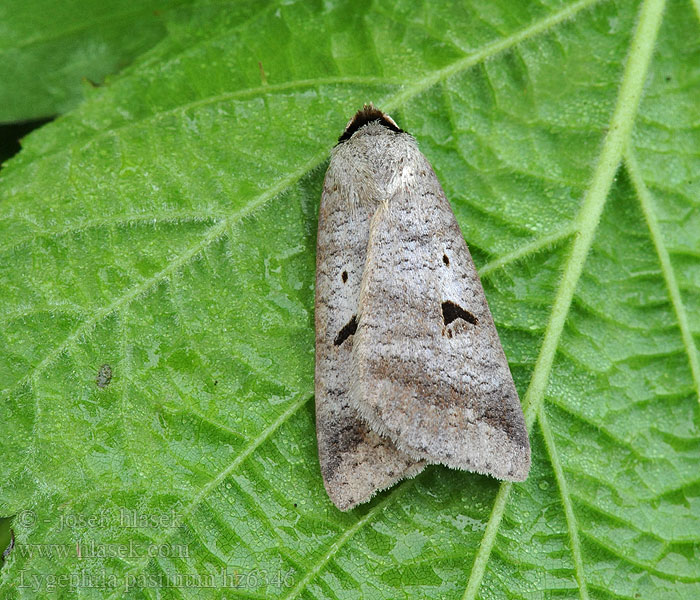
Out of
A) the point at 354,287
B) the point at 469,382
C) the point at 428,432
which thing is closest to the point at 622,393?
the point at 469,382

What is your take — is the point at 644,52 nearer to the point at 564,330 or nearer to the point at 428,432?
the point at 564,330

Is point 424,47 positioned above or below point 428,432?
above

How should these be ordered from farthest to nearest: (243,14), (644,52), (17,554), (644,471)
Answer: (243,14)
(644,52)
(644,471)
(17,554)

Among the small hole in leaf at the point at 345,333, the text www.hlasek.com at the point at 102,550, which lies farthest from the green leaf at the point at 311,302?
the small hole in leaf at the point at 345,333

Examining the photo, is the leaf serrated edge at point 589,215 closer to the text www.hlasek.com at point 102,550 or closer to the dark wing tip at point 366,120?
the dark wing tip at point 366,120

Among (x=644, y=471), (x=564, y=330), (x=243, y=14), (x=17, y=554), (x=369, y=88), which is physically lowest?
(x=644, y=471)

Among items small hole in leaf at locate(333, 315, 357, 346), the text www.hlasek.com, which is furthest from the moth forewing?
the text www.hlasek.com

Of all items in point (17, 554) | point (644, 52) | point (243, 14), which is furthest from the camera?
point (243, 14)
